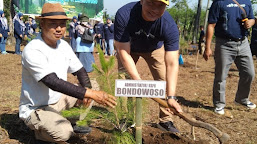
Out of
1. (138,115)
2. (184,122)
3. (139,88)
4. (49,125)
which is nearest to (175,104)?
(138,115)

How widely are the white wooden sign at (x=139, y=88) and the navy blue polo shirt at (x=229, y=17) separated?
7.90 ft

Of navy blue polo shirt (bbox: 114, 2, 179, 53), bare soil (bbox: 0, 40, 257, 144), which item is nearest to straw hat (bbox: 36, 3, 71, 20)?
navy blue polo shirt (bbox: 114, 2, 179, 53)

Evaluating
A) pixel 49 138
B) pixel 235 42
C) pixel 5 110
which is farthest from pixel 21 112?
pixel 235 42

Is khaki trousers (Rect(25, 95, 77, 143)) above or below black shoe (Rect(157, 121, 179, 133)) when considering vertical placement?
above

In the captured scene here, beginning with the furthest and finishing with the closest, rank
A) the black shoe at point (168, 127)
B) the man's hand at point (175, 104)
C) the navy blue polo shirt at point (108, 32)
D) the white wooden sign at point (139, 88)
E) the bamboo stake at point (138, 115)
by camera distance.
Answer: the navy blue polo shirt at point (108, 32) → the black shoe at point (168, 127) → the man's hand at point (175, 104) → the bamboo stake at point (138, 115) → the white wooden sign at point (139, 88)

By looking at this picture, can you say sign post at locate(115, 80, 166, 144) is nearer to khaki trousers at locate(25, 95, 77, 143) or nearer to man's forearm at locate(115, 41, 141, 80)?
man's forearm at locate(115, 41, 141, 80)

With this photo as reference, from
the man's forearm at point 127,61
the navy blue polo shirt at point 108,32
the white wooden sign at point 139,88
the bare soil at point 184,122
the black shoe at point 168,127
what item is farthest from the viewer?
the navy blue polo shirt at point 108,32

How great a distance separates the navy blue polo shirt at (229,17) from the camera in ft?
12.7

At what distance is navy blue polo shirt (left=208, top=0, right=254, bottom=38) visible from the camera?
3.88 m

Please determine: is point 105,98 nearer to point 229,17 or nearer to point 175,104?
point 175,104

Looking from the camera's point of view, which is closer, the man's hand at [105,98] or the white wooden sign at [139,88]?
the white wooden sign at [139,88]

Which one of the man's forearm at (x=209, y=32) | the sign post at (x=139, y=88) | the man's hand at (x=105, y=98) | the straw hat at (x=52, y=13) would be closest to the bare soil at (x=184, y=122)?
the man's hand at (x=105, y=98)

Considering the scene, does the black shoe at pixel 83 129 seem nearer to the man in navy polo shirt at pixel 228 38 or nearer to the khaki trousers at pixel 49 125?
the khaki trousers at pixel 49 125

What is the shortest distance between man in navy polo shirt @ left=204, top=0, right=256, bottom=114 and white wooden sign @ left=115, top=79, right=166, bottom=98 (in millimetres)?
2384
